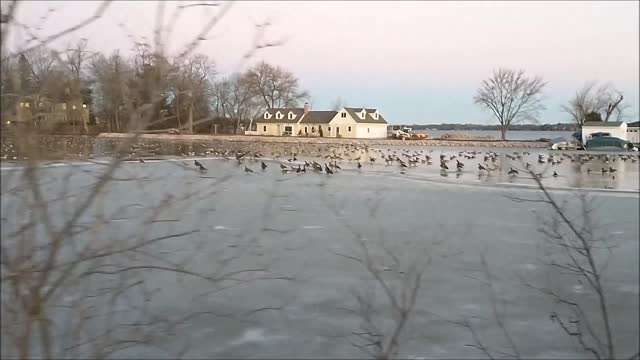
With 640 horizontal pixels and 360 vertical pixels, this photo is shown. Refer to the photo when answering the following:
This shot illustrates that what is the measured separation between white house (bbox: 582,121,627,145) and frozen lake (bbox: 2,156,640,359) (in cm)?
1179

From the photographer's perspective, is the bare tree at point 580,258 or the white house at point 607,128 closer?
the bare tree at point 580,258

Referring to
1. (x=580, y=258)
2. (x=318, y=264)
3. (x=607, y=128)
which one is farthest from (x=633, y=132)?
(x=580, y=258)

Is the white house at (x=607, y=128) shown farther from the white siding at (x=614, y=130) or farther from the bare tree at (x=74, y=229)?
the bare tree at (x=74, y=229)

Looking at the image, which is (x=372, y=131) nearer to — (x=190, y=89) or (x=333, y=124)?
(x=333, y=124)

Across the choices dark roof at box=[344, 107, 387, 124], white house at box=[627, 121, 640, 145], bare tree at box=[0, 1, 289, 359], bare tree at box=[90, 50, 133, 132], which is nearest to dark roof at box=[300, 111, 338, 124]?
dark roof at box=[344, 107, 387, 124]

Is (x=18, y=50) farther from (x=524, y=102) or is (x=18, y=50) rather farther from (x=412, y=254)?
(x=524, y=102)

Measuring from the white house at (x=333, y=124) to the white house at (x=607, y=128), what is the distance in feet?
151

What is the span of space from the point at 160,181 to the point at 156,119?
0.60m

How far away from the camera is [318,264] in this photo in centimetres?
734

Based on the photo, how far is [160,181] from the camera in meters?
2.24

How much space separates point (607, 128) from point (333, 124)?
50.0 metres

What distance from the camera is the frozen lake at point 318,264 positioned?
2096mm

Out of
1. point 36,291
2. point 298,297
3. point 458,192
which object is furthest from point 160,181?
point 458,192

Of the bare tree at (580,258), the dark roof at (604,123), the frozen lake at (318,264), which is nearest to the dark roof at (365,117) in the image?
the dark roof at (604,123)
